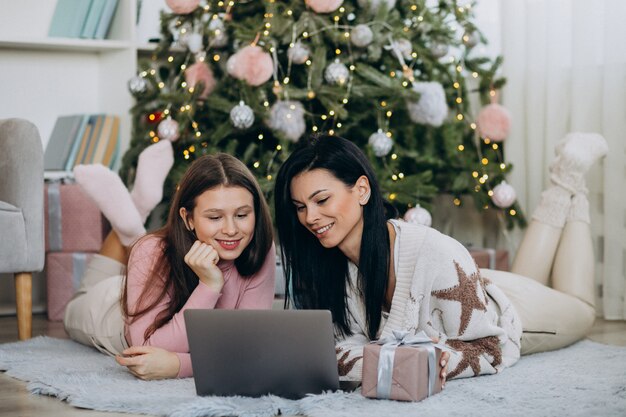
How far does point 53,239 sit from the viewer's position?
3309 millimetres

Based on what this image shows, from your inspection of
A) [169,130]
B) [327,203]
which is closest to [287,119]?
[169,130]

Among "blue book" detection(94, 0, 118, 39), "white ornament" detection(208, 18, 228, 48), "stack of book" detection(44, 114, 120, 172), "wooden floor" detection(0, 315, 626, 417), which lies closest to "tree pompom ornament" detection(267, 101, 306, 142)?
"white ornament" detection(208, 18, 228, 48)

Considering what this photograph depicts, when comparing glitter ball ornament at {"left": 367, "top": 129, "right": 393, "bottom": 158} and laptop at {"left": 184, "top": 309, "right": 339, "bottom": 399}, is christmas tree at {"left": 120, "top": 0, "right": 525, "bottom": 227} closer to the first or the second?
glitter ball ornament at {"left": 367, "top": 129, "right": 393, "bottom": 158}

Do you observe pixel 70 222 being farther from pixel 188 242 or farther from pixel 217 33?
pixel 188 242

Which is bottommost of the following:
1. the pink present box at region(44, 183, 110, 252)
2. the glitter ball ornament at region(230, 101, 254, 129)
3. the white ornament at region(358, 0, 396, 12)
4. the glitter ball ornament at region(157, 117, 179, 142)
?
the pink present box at region(44, 183, 110, 252)

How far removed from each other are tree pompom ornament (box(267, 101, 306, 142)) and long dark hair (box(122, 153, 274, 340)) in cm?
99

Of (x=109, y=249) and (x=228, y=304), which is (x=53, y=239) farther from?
(x=228, y=304)

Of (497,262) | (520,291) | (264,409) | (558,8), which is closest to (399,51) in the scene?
(558,8)

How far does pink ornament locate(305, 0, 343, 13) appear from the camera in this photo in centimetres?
313

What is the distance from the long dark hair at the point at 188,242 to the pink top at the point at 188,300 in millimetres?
15

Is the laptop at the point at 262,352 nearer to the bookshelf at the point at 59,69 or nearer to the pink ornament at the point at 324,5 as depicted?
the pink ornament at the point at 324,5

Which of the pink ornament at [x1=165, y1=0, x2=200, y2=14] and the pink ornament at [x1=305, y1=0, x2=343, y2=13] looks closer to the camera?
the pink ornament at [x1=305, y1=0, x2=343, y2=13]

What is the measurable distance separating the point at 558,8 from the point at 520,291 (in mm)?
1383

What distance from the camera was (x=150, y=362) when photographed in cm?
193
